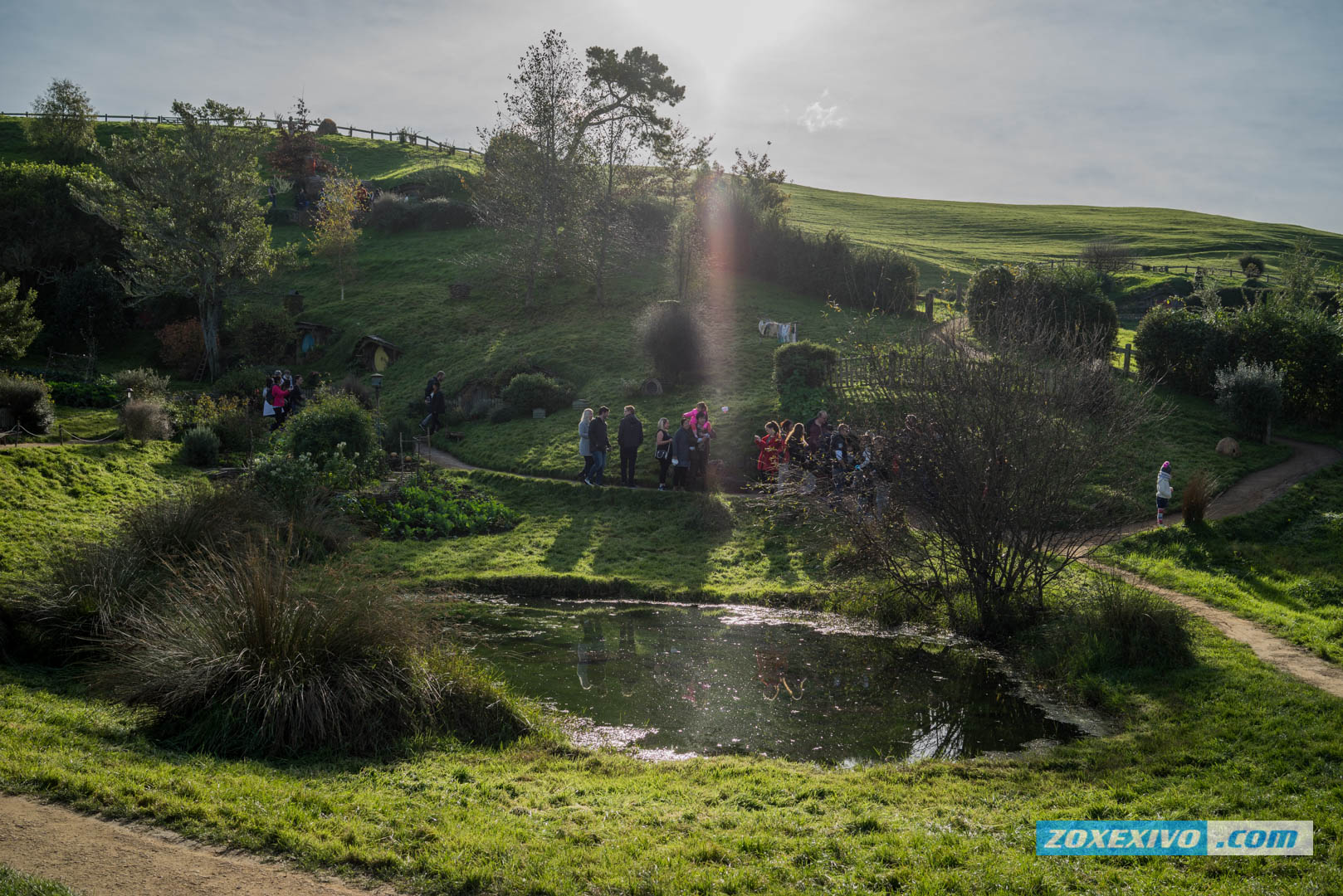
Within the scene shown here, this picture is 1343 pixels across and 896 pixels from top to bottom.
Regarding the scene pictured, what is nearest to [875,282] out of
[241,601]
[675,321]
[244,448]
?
[675,321]

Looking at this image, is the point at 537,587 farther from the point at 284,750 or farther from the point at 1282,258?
the point at 1282,258

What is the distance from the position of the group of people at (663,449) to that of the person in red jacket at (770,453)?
1489 mm

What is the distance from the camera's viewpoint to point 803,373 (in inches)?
1011

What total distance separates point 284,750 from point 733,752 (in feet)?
13.9

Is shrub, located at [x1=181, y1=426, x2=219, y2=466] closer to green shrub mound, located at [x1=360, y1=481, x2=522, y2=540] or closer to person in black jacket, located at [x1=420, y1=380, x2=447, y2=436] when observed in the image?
green shrub mound, located at [x1=360, y1=481, x2=522, y2=540]

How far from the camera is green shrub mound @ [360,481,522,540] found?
18047 mm

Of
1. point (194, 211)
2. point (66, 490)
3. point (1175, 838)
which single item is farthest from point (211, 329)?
point (1175, 838)

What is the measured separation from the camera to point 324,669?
814 centimetres

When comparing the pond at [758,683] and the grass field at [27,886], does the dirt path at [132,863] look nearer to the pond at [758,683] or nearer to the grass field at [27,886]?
the grass field at [27,886]

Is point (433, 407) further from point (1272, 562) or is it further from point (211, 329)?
point (1272, 562)

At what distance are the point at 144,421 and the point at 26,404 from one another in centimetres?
241

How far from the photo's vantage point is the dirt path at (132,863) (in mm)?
5148

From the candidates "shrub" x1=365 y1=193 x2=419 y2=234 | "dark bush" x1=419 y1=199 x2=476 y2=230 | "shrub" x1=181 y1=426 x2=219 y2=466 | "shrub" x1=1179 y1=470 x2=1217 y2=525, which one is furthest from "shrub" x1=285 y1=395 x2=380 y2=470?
"shrub" x1=365 y1=193 x2=419 y2=234

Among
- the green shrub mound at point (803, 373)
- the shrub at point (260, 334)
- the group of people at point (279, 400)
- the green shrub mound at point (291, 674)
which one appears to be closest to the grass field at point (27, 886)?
the green shrub mound at point (291, 674)
